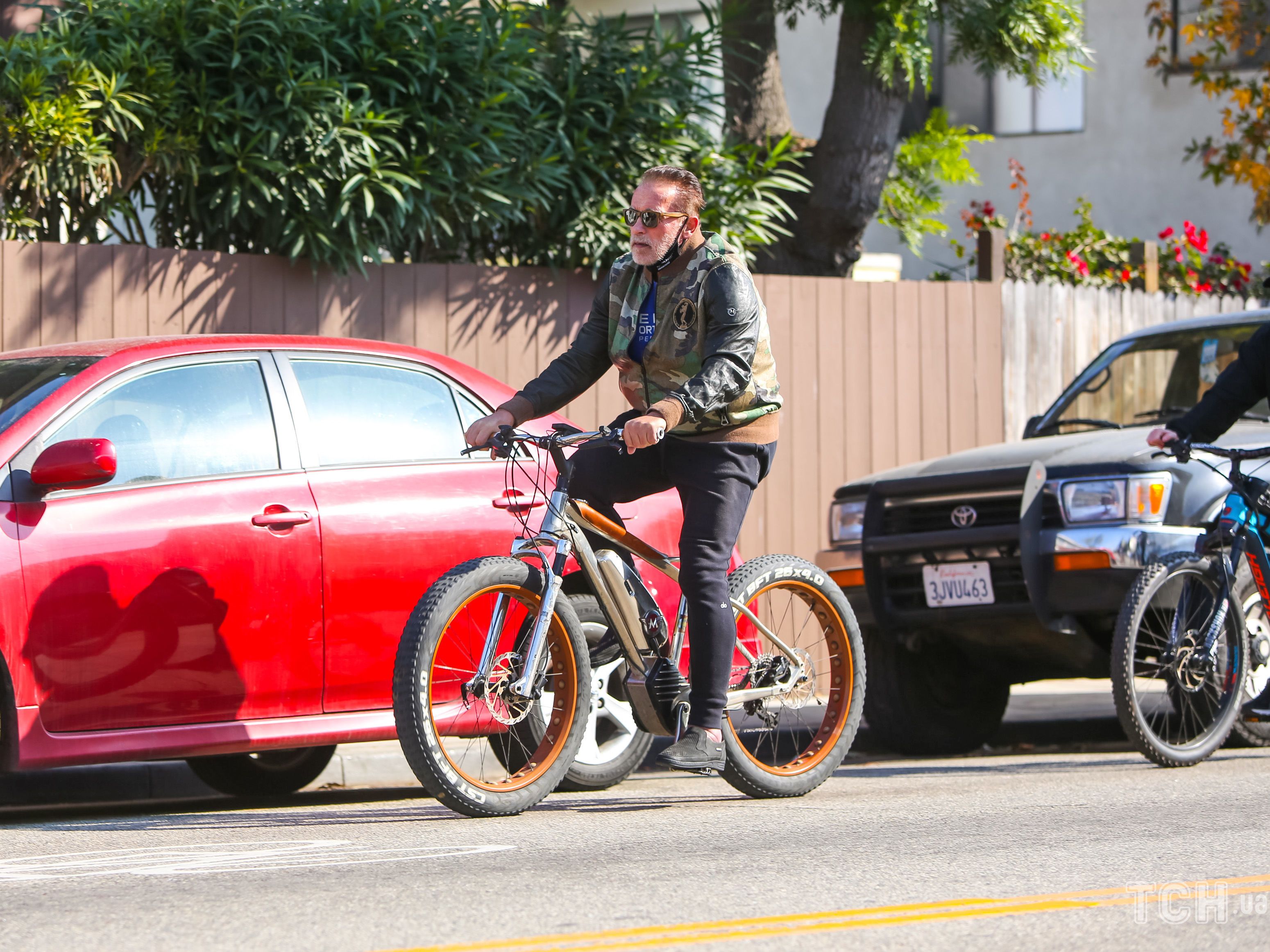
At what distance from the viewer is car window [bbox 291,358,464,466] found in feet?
21.3

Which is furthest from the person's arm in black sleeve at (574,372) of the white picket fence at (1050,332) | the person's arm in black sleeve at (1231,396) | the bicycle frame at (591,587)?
the white picket fence at (1050,332)

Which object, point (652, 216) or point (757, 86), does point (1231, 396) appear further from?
point (757, 86)

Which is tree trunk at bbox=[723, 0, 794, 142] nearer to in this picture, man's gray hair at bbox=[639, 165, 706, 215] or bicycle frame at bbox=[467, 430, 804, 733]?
man's gray hair at bbox=[639, 165, 706, 215]

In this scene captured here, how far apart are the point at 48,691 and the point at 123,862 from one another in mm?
931

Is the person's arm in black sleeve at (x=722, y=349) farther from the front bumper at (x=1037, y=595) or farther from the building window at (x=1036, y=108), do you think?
the building window at (x=1036, y=108)

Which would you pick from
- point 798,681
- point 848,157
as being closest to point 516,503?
point 798,681

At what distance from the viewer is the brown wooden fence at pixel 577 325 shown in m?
8.88

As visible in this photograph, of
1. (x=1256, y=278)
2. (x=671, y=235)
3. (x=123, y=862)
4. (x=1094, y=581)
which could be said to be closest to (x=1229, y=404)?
(x=1094, y=581)

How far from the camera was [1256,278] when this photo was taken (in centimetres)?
1681

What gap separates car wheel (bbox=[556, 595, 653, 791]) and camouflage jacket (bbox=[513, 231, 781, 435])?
2.75 feet

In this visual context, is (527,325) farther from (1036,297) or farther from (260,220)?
(1036,297)

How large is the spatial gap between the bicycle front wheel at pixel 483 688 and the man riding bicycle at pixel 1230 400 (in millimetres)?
2782

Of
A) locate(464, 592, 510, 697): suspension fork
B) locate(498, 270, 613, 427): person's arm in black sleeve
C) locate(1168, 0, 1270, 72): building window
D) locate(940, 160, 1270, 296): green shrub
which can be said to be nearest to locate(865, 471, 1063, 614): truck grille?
locate(498, 270, 613, 427): person's arm in black sleeve

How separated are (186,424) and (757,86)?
6.88 metres
